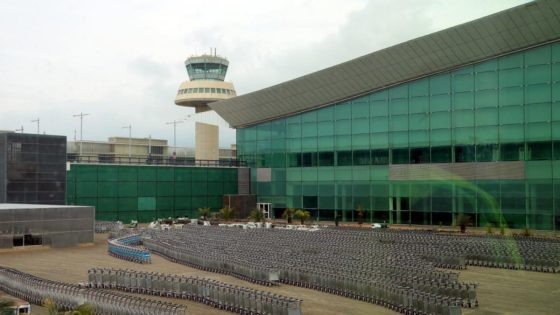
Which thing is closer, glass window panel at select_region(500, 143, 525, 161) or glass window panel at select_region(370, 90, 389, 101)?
glass window panel at select_region(500, 143, 525, 161)

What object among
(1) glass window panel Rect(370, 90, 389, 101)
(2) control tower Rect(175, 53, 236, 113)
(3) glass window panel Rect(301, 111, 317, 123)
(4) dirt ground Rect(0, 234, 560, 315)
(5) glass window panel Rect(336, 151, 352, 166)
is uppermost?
(2) control tower Rect(175, 53, 236, 113)

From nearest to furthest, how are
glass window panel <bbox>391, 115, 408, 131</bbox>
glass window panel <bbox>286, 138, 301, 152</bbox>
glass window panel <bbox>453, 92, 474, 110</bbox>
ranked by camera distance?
glass window panel <bbox>453, 92, 474, 110</bbox>
glass window panel <bbox>391, 115, 408, 131</bbox>
glass window panel <bbox>286, 138, 301, 152</bbox>

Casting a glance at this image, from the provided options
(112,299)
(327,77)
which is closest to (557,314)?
(112,299)

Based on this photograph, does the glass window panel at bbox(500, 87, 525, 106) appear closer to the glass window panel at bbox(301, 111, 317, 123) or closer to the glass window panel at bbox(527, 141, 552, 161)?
the glass window panel at bbox(527, 141, 552, 161)

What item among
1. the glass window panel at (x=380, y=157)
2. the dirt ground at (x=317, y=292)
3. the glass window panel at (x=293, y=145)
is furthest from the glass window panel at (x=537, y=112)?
the glass window panel at (x=293, y=145)

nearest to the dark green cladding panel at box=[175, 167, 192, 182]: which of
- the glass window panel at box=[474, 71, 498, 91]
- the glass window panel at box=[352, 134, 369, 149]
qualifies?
the glass window panel at box=[352, 134, 369, 149]

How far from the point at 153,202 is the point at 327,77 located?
2726 centimetres

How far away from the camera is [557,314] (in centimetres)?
2652

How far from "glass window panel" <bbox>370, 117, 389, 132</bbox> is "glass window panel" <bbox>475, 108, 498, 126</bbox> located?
34.3 feet

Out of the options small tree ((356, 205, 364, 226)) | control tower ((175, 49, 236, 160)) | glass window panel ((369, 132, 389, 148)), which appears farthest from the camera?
control tower ((175, 49, 236, 160))

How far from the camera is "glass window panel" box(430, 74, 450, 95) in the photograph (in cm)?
6512

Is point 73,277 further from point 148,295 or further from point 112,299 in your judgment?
point 112,299

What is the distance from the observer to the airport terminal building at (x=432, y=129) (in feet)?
195

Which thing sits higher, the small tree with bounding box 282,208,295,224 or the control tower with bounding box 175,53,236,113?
the control tower with bounding box 175,53,236,113
